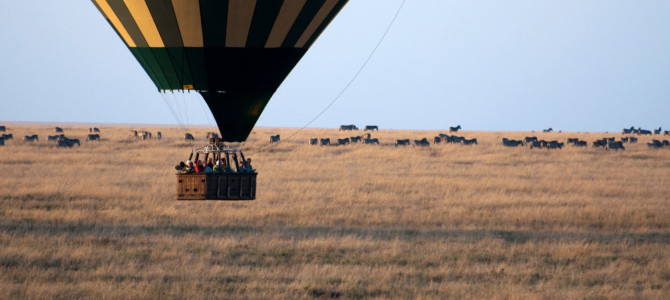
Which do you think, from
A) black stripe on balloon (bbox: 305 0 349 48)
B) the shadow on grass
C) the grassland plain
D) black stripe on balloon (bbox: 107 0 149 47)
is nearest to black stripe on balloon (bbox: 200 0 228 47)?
black stripe on balloon (bbox: 107 0 149 47)

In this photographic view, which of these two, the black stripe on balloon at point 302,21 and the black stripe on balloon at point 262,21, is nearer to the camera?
the black stripe on balloon at point 262,21

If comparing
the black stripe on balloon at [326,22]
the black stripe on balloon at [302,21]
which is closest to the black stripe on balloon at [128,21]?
the black stripe on balloon at [302,21]

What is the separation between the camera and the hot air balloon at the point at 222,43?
44.4 ft

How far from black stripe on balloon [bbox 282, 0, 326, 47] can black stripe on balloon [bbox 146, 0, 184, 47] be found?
75.3 inches

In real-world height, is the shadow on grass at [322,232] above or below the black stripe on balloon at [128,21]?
below

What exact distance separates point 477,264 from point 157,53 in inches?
257

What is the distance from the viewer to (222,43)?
1383 centimetres

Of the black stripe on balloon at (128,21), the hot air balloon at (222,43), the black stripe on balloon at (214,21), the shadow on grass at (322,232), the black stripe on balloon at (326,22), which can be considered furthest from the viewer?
the shadow on grass at (322,232)

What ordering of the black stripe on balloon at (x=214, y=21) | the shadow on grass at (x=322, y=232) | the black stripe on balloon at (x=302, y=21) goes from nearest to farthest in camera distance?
the black stripe on balloon at (x=214, y=21) → the black stripe on balloon at (x=302, y=21) → the shadow on grass at (x=322, y=232)

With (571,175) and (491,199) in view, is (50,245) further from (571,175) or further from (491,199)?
(571,175)

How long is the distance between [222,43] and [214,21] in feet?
1.45

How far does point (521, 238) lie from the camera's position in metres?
16.0

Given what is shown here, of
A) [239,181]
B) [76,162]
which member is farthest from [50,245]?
[76,162]

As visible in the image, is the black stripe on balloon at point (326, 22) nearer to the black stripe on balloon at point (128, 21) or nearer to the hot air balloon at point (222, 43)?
the hot air balloon at point (222, 43)
